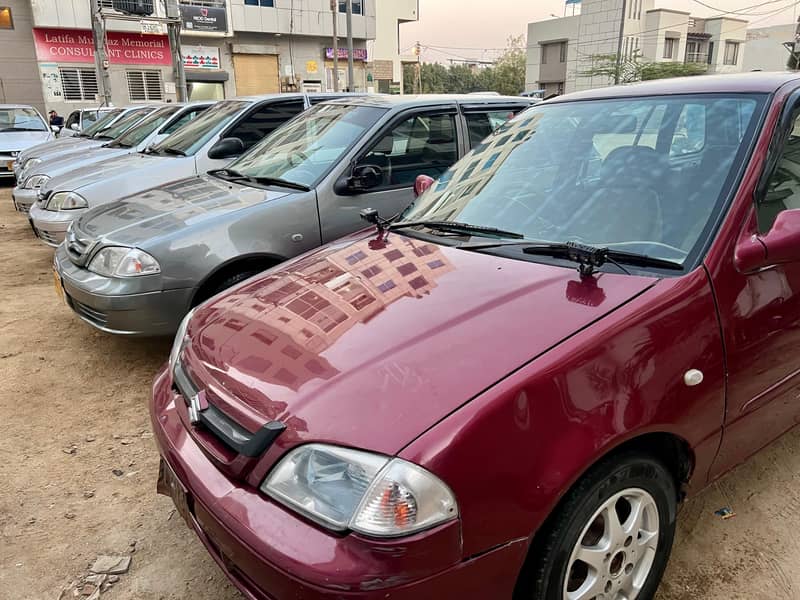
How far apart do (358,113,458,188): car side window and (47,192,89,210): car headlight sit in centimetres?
327

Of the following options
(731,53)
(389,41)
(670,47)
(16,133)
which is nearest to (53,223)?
(16,133)

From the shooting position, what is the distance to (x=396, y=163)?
4.48m

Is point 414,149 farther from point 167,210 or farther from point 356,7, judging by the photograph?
point 356,7

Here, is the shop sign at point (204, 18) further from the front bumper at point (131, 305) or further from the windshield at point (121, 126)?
the front bumper at point (131, 305)

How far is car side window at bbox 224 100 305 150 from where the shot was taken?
6.30m

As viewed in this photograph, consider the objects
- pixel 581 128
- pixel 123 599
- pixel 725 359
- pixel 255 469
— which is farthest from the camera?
pixel 581 128

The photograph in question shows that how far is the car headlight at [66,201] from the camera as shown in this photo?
5863mm

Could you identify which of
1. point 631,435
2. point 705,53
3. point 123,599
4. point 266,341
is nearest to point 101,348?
point 123,599

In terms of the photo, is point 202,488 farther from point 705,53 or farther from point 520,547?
point 705,53

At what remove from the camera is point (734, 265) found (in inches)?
76.2

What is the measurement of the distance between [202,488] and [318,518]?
17.6 inches

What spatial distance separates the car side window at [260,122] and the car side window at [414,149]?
7.55ft

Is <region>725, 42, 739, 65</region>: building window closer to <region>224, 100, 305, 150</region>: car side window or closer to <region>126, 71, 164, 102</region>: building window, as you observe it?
<region>126, 71, 164, 102</region>: building window

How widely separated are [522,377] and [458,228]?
1148 millimetres
